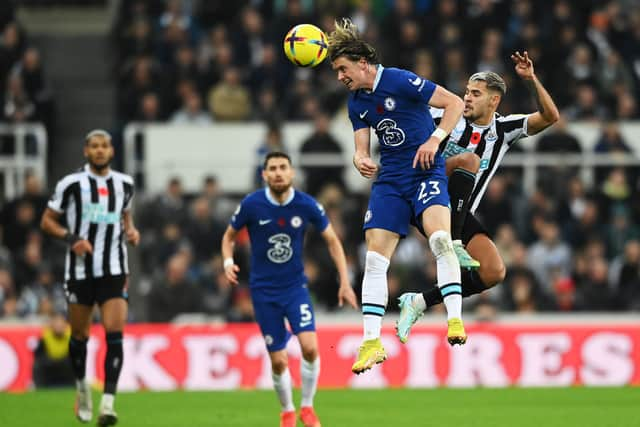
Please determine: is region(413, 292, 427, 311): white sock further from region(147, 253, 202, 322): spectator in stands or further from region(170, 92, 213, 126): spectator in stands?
region(170, 92, 213, 126): spectator in stands

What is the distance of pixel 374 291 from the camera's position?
1121 cm

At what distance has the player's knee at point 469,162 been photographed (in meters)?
11.9

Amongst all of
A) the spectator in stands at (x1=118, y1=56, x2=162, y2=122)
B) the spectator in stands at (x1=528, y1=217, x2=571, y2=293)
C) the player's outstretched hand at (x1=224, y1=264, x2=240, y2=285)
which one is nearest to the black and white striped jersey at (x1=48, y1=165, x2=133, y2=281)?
the player's outstretched hand at (x1=224, y1=264, x2=240, y2=285)

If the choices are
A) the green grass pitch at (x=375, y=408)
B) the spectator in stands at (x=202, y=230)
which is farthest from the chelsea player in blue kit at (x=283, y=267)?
the spectator in stands at (x=202, y=230)

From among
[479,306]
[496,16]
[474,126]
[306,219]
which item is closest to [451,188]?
[474,126]

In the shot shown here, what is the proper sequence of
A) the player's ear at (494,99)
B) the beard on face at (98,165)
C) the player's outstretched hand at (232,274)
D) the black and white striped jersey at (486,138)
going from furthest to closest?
the beard on face at (98,165)
the player's outstretched hand at (232,274)
the black and white striped jersey at (486,138)
the player's ear at (494,99)

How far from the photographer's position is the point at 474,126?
12.0 meters

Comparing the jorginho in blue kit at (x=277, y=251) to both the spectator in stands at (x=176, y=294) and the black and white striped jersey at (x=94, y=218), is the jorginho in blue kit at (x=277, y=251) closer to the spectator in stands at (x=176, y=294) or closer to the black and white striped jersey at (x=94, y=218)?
the black and white striped jersey at (x=94, y=218)

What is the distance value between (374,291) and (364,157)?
1053mm

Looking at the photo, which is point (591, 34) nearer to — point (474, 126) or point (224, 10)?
point (224, 10)

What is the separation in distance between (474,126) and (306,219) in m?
2.09

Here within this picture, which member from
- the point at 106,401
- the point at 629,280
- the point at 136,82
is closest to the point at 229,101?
the point at 136,82

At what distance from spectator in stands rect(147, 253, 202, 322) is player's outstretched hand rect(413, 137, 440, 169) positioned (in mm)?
8122

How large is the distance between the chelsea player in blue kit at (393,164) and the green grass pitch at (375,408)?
266 cm
